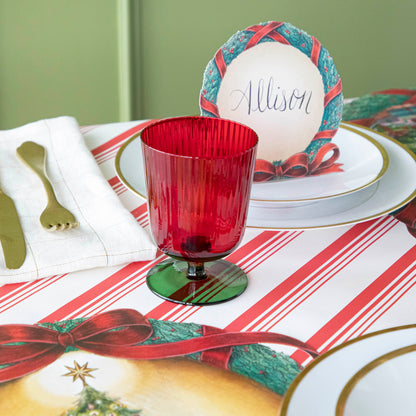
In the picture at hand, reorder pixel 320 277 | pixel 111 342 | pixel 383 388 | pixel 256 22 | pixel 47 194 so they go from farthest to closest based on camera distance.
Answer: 1. pixel 256 22
2. pixel 47 194
3. pixel 320 277
4. pixel 111 342
5. pixel 383 388

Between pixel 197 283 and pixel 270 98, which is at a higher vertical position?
pixel 270 98

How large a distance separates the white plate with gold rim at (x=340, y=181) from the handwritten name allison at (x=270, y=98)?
0.31 ft

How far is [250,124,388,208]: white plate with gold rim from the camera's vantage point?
709mm

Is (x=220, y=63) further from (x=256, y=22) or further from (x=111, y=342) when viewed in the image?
(x=256, y=22)

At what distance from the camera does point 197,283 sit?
62cm

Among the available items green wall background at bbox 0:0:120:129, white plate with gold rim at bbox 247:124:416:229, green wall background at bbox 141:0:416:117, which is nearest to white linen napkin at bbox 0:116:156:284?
white plate with gold rim at bbox 247:124:416:229

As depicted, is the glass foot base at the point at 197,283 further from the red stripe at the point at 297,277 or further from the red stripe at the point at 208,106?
the red stripe at the point at 208,106

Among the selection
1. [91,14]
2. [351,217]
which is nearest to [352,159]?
[351,217]

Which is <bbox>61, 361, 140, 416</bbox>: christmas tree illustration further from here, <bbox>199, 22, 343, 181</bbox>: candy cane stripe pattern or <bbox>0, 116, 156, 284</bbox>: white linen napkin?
<bbox>199, 22, 343, 181</bbox>: candy cane stripe pattern

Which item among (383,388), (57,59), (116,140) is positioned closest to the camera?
(383,388)

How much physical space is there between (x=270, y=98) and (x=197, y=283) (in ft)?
0.87

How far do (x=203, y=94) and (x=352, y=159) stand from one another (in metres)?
0.24

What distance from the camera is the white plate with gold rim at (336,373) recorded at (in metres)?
0.41

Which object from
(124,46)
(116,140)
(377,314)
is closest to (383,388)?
(377,314)
